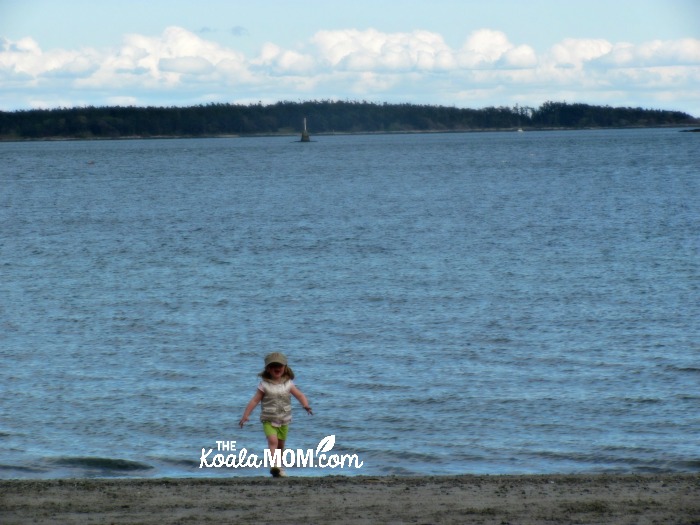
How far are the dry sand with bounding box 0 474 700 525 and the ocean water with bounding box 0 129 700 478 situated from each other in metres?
2.73

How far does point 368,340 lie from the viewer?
20656mm

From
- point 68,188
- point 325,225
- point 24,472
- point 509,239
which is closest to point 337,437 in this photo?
point 24,472

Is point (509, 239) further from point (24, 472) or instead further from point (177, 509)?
point (177, 509)

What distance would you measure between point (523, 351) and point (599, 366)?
1.76 m

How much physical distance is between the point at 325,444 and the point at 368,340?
23.2 ft

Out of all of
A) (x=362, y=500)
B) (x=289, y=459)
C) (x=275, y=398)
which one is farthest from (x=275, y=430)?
(x=289, y=459)

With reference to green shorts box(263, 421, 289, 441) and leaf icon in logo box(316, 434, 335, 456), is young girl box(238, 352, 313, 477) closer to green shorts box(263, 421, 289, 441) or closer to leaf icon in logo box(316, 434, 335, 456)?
green shorts box(263, 421, 289, 441)

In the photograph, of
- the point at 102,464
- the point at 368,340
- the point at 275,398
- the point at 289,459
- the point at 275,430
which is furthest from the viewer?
the point at 368,340

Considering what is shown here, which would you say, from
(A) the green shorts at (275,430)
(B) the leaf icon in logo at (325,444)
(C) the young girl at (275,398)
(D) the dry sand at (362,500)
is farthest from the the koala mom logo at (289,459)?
(D) the dry sand at (362,500)

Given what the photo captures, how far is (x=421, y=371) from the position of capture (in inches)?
706

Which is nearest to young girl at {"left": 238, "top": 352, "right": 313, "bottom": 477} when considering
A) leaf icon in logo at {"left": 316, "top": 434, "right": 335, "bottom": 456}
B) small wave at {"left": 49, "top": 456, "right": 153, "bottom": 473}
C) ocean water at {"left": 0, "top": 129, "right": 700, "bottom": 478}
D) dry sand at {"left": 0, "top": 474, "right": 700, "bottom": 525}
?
dry sand at {"left": 0, "top": 474, "right": 700, "bottom": 525}

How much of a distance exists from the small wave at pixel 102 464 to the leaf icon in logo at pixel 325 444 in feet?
6.92

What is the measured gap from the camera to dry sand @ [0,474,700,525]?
8.00 m

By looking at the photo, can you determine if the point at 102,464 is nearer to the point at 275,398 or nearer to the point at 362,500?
the point at 275,398
